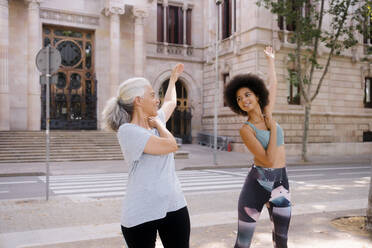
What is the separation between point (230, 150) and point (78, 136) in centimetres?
964

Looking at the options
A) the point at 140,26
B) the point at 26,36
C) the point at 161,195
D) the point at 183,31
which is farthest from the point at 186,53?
the point at 161,195

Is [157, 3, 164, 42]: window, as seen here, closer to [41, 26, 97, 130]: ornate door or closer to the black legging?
[41, 26, 97, 130]: ornate door

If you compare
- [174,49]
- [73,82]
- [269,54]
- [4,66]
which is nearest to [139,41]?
[174,49]

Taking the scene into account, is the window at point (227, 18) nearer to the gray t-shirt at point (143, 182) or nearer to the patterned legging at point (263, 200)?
the patterned legging at point (263, 200)

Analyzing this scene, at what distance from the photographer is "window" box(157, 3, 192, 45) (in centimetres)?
2981

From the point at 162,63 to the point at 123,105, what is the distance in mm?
26952

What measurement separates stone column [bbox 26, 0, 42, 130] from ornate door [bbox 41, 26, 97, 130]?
1.14 metres

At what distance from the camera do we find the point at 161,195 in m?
2.58

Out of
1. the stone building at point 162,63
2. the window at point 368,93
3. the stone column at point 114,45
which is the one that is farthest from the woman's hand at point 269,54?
the window at point 368,93

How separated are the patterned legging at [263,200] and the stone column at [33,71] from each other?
2287 cm

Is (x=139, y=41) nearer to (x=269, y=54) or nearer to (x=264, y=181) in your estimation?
(x=269, y=54)

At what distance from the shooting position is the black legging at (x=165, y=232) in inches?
102

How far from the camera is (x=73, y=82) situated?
27234 mm

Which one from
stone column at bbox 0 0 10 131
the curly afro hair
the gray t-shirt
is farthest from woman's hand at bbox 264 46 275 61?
stone column at bbox 0 0 10 131
